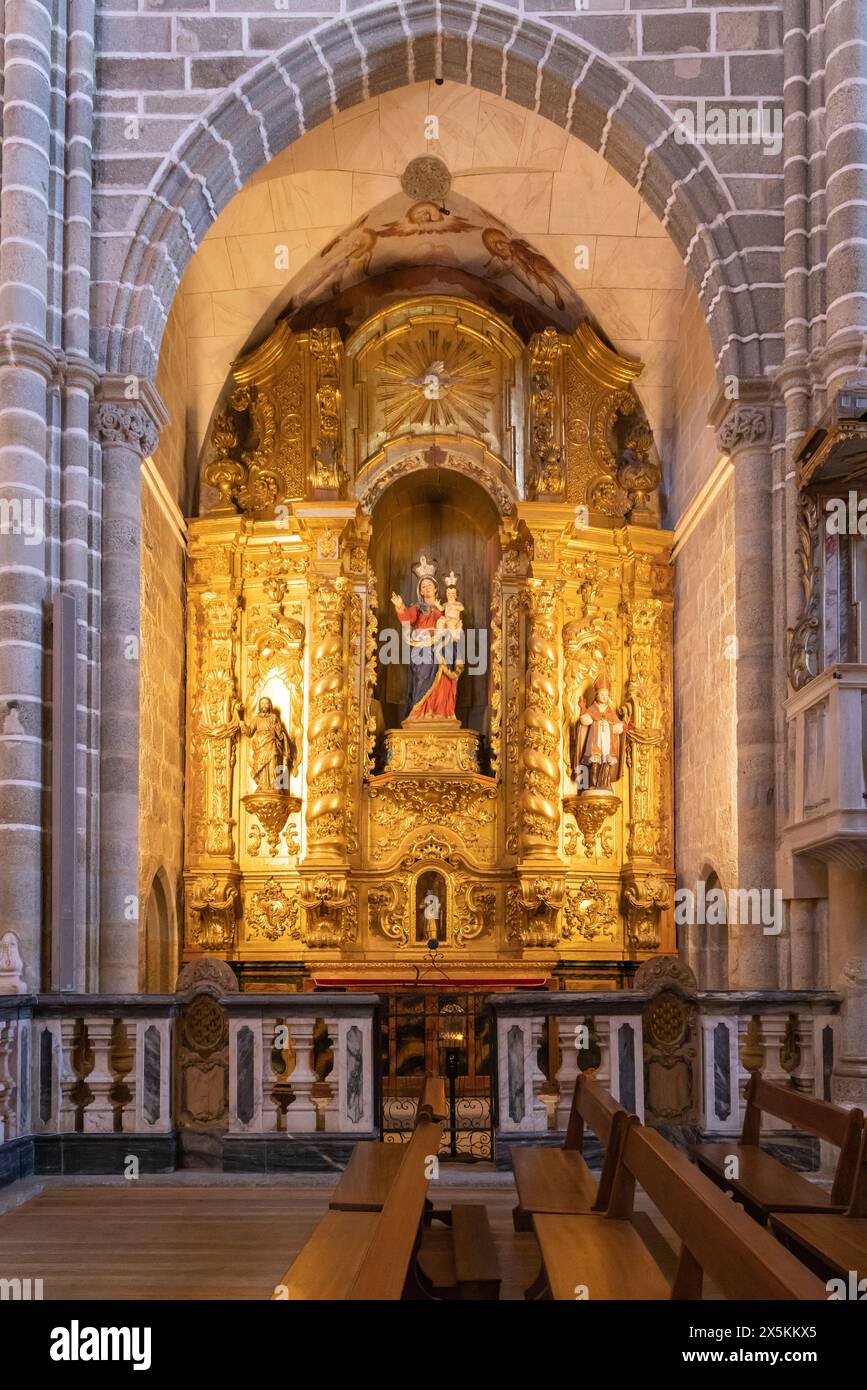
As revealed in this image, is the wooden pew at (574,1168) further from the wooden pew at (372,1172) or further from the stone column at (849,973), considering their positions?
the stone column at (849,973)

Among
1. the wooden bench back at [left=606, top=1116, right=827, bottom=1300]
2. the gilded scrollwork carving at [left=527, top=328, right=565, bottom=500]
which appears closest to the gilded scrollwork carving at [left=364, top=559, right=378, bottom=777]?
the gilded scrollwork carving at [left=527, top=328, right=565, bottom=500]

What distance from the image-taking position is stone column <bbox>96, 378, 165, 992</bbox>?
422 inches

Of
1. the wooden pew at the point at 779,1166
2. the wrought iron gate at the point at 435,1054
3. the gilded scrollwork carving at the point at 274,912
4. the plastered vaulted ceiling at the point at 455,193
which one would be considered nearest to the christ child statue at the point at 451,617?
the plastered vaulted ceiling at the point at 455,193

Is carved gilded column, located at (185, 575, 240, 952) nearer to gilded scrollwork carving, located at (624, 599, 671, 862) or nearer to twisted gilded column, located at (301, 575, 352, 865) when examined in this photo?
twisted gilded column, located at (301, 575, 352, 865)

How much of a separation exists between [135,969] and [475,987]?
4679 millimetres

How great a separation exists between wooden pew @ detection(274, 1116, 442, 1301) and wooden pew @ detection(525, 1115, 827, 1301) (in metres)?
0.45

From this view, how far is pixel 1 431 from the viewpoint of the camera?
10.3 metres

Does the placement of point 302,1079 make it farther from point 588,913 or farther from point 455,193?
point 455,193

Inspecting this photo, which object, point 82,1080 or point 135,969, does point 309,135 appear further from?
point 82,1080

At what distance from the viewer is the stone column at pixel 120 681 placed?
1072 cm

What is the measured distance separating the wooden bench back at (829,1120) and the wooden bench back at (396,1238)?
149cm

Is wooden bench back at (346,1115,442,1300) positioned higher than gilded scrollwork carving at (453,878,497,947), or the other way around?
gilded scrollwork carving at (453,878,497,947)

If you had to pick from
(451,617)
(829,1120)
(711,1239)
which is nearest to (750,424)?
(451,617)
